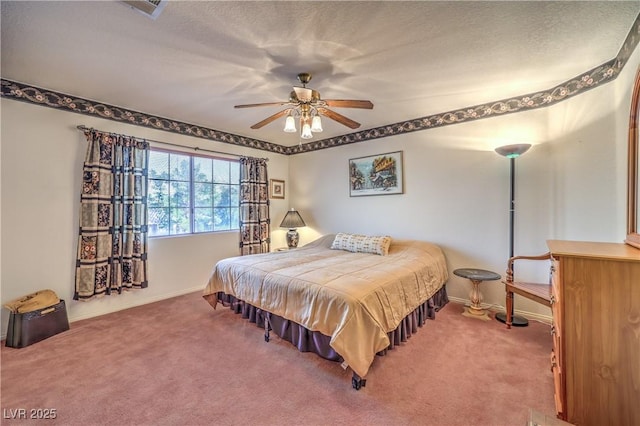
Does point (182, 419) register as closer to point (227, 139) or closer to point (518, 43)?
point (518, 43)

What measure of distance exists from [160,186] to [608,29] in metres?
4.55

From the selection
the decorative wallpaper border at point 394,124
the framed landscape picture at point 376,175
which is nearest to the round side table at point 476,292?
the framed landscape picture at point 376,175

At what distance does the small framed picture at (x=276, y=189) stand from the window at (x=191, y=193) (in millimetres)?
682

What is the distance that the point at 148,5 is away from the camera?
1.52 m

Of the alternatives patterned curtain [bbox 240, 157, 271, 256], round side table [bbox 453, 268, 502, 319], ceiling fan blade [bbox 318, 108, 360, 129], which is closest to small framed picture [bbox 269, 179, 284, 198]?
patterned curtain [bbox 240, 157, 271, 256]

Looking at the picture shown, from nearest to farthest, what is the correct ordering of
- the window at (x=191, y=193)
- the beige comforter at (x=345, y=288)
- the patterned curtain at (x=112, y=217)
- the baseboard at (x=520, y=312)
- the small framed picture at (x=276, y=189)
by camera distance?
1. the beige comforter at (x=345, y=288)
2. the baseboard at (x=520, y=312)
3. the patterned curtain at (x=112, y=217)
4. the window at (x=191, y=193)
5. the small framed picture at (x=276, y=189)

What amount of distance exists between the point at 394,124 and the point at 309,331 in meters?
2.99

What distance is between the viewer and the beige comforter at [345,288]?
1792 millimetres

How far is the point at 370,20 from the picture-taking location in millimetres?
1667

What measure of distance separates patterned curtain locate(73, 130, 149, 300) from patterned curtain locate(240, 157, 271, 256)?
54.2 inches

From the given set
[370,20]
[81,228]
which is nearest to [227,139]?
[81,228]

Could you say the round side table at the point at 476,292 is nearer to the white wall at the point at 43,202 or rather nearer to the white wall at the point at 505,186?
the white wall at the point at 505,186

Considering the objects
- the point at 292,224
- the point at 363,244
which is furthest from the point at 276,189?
the point at 363,244

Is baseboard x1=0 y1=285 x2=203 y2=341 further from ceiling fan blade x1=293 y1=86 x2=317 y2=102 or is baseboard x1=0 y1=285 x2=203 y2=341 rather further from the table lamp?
ceiling fan blade x1=293 y1=86 x2=317 y2=102
